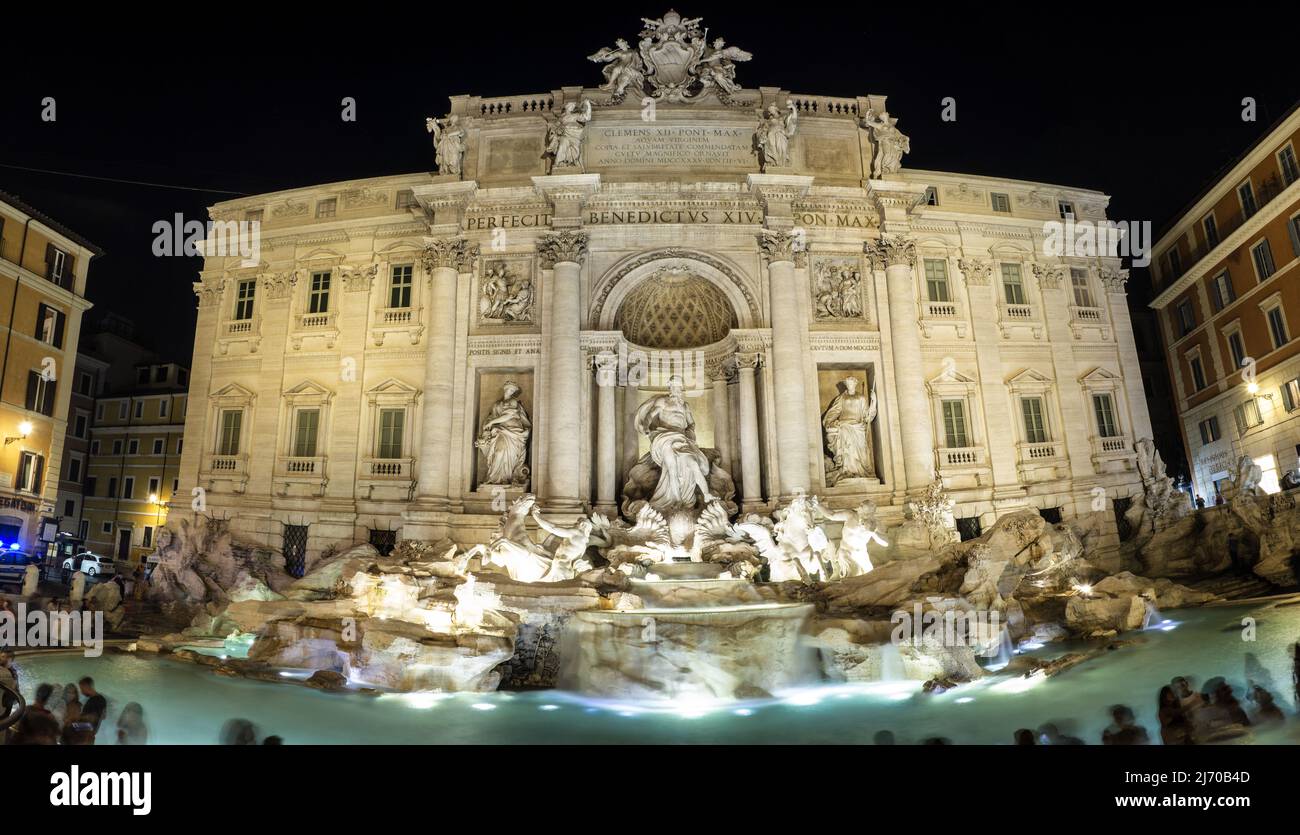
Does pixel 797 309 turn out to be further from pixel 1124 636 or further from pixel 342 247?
pixel 342 247

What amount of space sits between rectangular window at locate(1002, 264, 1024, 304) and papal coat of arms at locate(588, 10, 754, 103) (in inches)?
430

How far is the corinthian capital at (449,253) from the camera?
73.9 feet

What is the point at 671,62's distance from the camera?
2342 cm

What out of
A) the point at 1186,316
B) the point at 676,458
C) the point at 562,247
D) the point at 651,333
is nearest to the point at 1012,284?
the point at 1186,316

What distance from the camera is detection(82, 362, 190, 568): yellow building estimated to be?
36.8 m

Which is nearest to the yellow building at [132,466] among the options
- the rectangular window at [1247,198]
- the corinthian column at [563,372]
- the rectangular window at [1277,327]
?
the corinthian column at [563,372]

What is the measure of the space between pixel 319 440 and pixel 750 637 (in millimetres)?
16436

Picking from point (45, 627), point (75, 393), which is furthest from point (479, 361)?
point (75, 393)

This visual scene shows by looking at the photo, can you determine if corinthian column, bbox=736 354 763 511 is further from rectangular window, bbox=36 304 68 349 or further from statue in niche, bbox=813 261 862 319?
rectangular window, bbox=36 304 68 349

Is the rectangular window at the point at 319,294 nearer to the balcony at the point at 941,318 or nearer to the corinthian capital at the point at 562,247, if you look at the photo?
the corinthian capital at the point at 562,247

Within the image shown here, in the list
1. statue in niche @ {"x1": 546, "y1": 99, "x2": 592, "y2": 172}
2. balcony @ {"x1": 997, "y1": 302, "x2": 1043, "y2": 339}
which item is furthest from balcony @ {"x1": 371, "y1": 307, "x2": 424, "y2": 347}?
balcony @ {"x1": 997, "y1": 302, "x2": 1043, "y2": 339}

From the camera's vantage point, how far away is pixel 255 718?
32.2 feet

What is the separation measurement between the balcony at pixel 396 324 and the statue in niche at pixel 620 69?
369 inches
